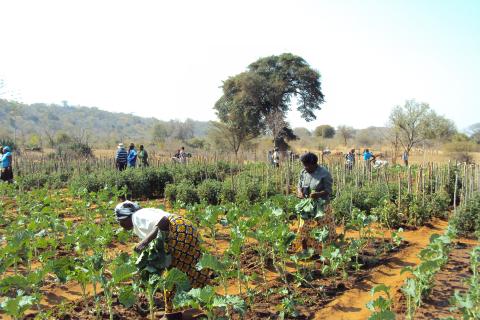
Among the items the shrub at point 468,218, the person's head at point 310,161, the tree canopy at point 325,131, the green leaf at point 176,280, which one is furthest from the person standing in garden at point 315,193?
the tree canopy at point 325,131

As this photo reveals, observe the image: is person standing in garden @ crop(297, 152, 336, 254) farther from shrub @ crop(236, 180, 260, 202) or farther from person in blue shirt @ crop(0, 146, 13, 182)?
person in blue shirt @ crop(0, 146, 13, 182)

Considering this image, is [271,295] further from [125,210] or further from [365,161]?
[365,161]

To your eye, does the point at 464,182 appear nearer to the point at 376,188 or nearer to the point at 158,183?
the point at 376,188

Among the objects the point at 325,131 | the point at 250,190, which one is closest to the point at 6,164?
the point at 250,190

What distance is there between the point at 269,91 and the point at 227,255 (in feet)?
74.4

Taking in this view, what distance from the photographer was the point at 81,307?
14.7 feet

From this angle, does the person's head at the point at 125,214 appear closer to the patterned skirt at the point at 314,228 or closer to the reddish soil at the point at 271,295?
the reddish soil at the point at 271,295

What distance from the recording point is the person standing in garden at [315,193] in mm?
5191

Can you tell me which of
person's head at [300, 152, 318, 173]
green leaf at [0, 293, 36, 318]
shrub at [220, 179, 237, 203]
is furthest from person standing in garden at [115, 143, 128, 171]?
green leaf at [0, 293, 36, 318]

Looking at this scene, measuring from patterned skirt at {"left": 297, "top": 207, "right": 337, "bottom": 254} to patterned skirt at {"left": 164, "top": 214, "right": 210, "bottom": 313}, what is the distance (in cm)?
194

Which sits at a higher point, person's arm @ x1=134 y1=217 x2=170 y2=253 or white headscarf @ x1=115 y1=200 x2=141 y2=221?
white headscarf @ x1=115 y1=200 x2=141 y2=221

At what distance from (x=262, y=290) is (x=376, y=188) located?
18.2ft

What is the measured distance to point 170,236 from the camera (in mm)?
3730

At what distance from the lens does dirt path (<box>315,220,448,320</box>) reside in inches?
163
